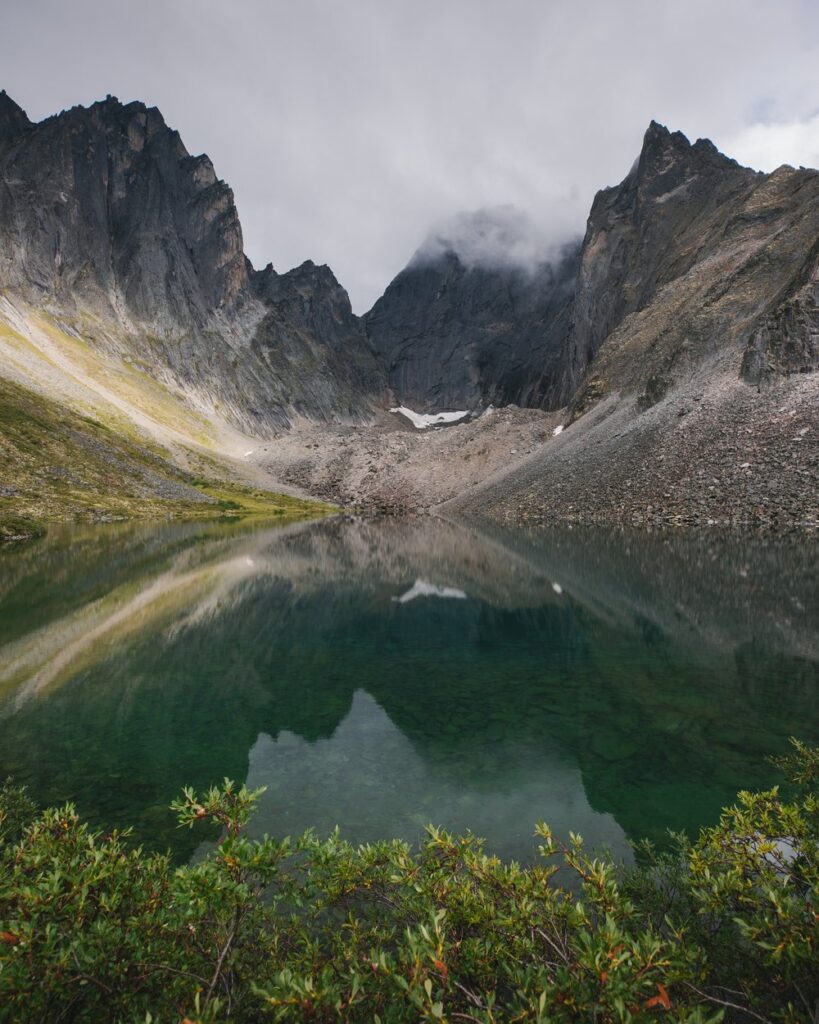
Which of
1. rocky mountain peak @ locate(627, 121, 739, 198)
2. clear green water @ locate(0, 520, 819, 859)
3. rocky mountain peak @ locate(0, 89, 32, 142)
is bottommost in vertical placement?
clear green water @ locate(0, 520, 819, 859)

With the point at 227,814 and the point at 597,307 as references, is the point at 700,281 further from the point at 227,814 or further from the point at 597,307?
the point at 227,814

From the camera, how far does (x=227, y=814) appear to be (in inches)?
193

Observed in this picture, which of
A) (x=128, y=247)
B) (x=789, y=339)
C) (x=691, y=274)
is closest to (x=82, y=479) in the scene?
(x=789, y=339)

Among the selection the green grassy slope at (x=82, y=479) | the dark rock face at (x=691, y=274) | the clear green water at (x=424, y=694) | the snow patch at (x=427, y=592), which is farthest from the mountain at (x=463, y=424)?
the snow patch at (x=427, y=592)

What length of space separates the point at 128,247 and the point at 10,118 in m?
48.6

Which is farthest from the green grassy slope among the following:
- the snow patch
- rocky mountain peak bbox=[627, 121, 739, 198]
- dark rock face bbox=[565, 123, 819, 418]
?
rocky mountain peak bbox=[627, 121, 739, 198]

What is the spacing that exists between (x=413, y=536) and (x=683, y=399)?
1525 inches

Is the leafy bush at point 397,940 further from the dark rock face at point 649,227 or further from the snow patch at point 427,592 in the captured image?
the dark rock face at point 649,227

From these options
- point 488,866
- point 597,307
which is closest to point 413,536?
point 488,866

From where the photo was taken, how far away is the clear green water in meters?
10.0

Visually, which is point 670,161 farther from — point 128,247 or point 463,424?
point 128,247

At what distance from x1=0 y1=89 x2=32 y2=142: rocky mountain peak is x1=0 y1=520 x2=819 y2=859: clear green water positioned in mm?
198146

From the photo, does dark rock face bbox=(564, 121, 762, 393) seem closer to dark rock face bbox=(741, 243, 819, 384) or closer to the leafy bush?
dark rock face bbox=(741, 243, 819, 384)

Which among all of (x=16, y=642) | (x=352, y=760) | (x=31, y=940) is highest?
(x=31, y=940)
